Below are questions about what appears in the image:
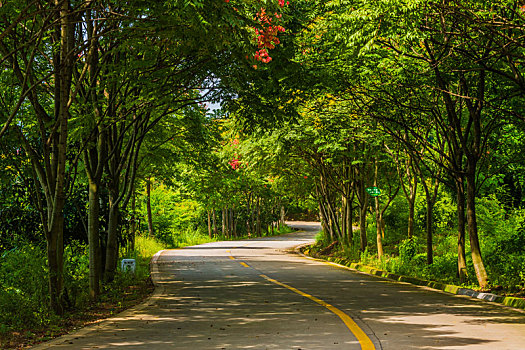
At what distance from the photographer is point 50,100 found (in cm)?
1502

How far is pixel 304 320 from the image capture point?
9383mm

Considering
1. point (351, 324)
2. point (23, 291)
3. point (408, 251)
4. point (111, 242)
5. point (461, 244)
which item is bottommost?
point (351, 324)

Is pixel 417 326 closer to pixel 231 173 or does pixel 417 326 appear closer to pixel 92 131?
pixel 92 131

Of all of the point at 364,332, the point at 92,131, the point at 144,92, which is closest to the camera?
the point at 364,332

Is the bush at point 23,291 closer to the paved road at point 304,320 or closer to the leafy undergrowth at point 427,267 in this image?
the paved road at point 304,320

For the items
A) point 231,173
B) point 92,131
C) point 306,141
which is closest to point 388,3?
point 92,131

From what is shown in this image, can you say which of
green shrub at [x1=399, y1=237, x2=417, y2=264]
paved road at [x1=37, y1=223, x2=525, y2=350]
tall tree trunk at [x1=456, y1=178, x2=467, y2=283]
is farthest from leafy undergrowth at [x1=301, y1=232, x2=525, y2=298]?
paved road at [x1=37, y1=223, x2=525, y2=350]

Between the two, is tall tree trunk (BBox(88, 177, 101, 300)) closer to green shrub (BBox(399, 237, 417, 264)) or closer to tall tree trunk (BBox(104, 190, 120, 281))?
tall tree trunk (BBox(104, 190, 120, 281))

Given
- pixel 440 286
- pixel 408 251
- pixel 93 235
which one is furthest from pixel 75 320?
pixel 408 251

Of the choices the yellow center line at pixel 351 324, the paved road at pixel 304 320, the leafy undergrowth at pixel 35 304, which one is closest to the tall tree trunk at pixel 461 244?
the paved road at pixel 304 320

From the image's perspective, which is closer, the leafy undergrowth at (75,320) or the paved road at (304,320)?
the paved road at (304,320)

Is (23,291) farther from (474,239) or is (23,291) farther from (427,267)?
(427,267)

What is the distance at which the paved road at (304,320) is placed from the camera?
24.7 ft

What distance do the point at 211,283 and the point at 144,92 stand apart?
622 centimetres
